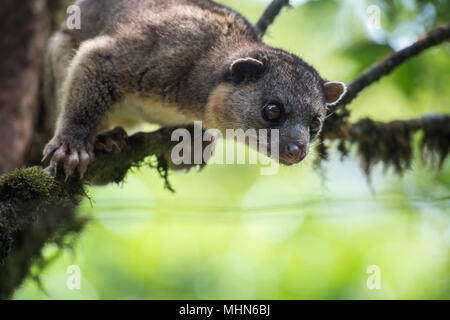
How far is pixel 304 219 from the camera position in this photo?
9875 millimetres

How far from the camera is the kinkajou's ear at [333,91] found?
15.8 feet

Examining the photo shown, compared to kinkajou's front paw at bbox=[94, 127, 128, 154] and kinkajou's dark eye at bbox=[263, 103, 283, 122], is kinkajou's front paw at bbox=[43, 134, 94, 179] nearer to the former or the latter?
kinkajou's front paw at bbox=[94, 127, 128, 154]

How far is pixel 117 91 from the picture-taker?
480 centimetres

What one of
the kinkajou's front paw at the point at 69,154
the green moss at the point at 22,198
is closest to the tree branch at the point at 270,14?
the kinkajou's front paw at the point at 69,154

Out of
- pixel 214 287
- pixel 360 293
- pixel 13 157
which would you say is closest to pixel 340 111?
pixel 13 157

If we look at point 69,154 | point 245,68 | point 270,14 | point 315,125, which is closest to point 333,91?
point 315,125

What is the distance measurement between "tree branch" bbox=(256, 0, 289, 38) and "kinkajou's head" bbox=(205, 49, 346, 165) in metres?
0.78

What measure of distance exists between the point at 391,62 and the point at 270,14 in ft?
4.76

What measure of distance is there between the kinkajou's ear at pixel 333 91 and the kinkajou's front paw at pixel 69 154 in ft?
7.72
